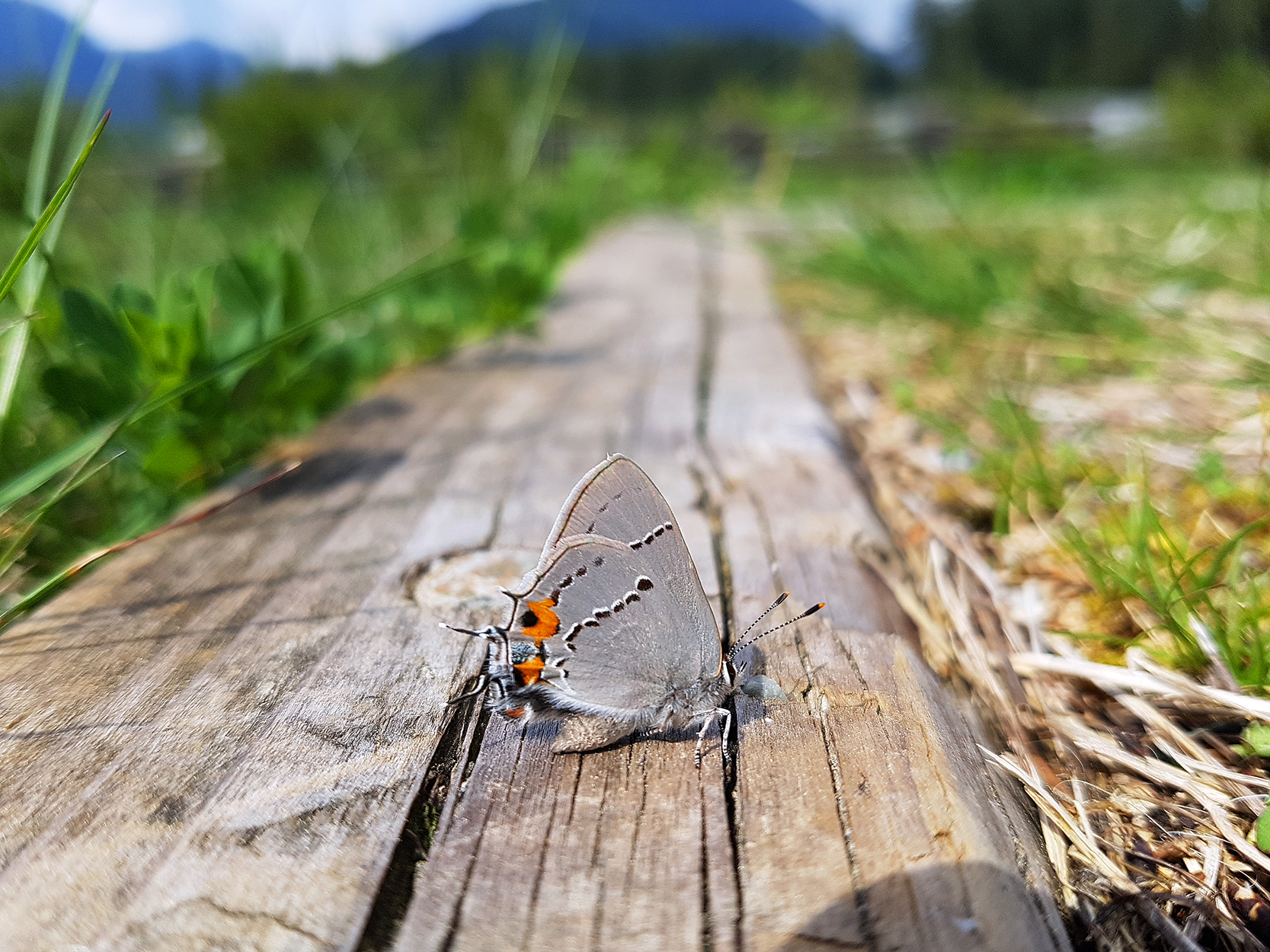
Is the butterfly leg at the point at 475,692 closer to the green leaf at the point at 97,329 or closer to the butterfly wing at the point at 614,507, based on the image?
the butterfly wing at the point at 614,507

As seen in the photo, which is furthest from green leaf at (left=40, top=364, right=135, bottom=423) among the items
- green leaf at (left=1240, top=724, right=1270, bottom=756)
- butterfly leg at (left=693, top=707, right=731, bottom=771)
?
green leaf at (left=1240, top=724, right=1270, bottom=756)

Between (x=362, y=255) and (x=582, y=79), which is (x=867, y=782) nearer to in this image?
(x=362, y=255)

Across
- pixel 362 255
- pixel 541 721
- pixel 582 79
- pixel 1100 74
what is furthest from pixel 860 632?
pixel 582 79

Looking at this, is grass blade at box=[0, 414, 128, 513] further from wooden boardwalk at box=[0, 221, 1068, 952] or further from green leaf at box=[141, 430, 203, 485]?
green leaf at box=[141, 430, 203, 485]

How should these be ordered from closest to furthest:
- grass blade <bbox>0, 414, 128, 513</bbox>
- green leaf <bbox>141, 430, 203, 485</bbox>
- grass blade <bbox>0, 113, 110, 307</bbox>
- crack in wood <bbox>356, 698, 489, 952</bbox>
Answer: crack in wood <bbox>356, 698, 489, 952</bbox>, grass blade <bbox>0, 113, 110, 307</bbox>, grass blade <bbox>0, 414, 128, 513</bbox>, green leaf <bbox>141, 430, 203, 485</bbox>

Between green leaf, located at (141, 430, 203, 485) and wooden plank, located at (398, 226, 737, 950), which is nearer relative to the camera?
wooden plank, located at (398, 226, 737, 950)
